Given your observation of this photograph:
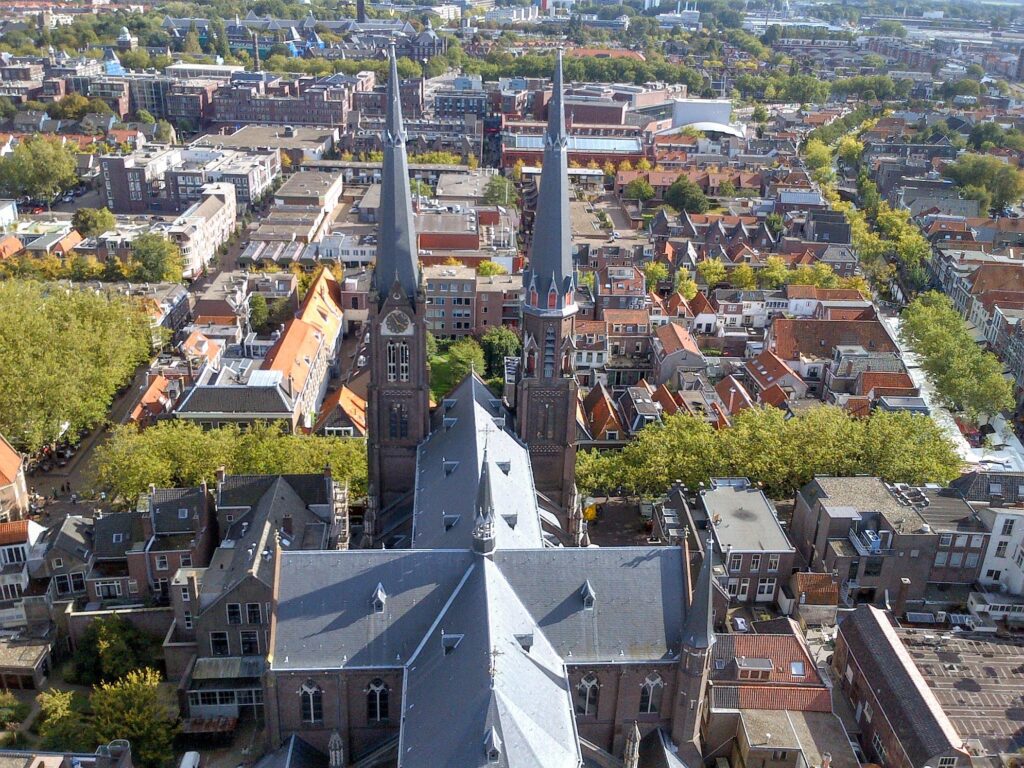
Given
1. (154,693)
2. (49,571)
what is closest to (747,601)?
(154,693)

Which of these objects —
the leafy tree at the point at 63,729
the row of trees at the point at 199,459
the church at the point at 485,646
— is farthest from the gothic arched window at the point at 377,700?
the row of trees at the point at 199,459

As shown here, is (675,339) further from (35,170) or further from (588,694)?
(35,170)

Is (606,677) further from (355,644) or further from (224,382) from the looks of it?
(224,382)

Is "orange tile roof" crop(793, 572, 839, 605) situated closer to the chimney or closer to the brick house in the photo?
the brick house

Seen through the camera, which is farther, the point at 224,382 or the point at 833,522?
the point at 224,382

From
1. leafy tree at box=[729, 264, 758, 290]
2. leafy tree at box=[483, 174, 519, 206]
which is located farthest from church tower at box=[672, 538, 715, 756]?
leafy tree at box=[483, 174, 519, 206]

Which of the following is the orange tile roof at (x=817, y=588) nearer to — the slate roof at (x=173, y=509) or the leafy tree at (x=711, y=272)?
the slate roof at (x=173, y=509)
